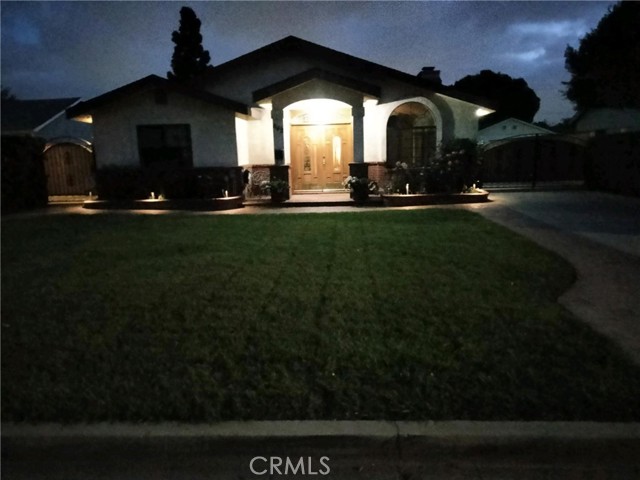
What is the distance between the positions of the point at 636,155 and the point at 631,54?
6274 millimetres

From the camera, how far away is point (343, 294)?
17.3 feet

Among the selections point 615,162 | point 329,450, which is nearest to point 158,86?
point 329,450

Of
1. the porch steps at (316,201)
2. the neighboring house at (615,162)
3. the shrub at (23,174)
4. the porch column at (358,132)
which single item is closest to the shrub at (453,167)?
Result: the porch steps at (316,201)

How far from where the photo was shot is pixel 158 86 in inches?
541

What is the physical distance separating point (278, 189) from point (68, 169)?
9.66 meters

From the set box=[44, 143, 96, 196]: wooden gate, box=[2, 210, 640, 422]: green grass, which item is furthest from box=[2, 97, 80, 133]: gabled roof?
box=[2, 210, 640, 422]: green grass

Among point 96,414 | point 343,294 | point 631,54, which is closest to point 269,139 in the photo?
point 343,294

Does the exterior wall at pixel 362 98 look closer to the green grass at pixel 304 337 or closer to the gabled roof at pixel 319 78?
the gabled roof at pixel 319 78

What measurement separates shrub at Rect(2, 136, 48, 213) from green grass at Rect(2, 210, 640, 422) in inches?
349

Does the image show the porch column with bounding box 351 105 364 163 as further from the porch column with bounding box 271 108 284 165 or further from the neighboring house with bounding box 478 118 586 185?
the neighboring house with bounding box 478 118 586 185

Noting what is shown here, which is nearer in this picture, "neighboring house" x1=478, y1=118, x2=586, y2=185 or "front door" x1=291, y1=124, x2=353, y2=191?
"front door" x1=291, y1=124, x2=353, y2=191

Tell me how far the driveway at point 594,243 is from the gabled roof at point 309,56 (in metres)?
4.11

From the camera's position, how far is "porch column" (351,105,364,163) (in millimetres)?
13812

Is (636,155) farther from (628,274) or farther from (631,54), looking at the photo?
(628,274)
